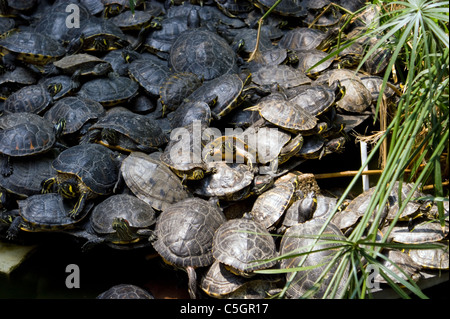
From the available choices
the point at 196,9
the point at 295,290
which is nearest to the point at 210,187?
the point at 295,290

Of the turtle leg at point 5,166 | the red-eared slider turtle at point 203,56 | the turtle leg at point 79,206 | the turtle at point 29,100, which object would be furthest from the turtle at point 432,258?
the turtle at point 29,100

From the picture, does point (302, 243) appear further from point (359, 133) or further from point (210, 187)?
point (359, 133)

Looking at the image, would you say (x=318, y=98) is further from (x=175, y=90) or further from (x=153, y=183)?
(x=153, y=183)

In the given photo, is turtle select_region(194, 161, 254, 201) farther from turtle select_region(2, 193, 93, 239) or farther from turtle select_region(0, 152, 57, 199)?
turtle select_region(0, 152, 57, 199)

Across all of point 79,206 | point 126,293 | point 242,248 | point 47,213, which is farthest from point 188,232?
point 47,213

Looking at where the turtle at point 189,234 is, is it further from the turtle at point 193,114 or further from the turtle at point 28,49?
the turtle at point 28,49

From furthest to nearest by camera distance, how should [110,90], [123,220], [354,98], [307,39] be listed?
1. [307,39]
2. [110,90]
3. [354,98]
4. [123,220]
